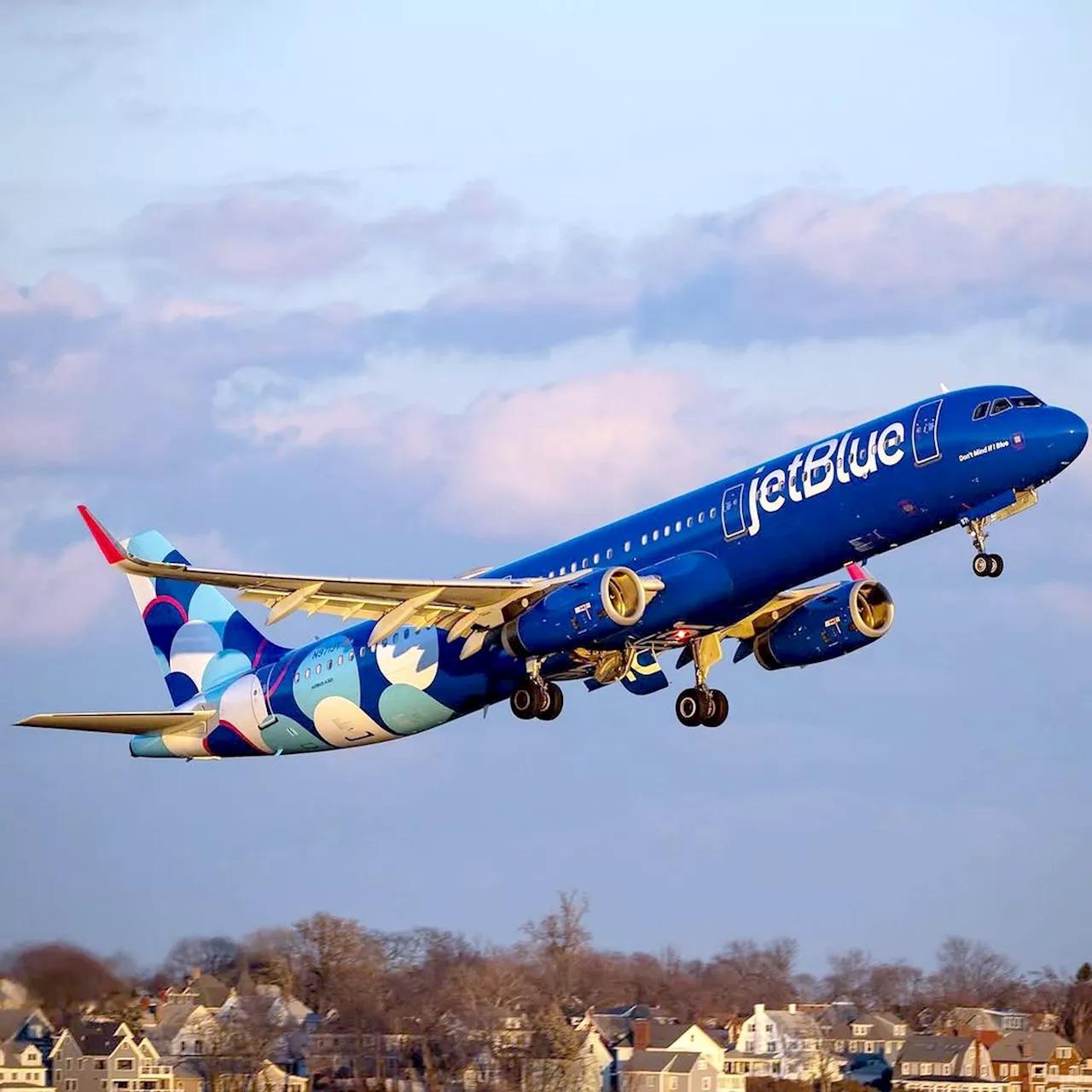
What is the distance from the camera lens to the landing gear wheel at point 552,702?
53188 millimetres

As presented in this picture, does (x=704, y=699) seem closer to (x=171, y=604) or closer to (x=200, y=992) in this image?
(x=171, y=604)

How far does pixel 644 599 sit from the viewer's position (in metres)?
49.6

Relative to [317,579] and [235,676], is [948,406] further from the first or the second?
[235,676]

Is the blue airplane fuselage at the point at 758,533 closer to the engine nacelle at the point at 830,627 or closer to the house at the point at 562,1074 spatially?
the engine nacelle at the point at 830,627

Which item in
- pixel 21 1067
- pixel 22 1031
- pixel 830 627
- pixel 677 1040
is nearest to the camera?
pixel 830 627

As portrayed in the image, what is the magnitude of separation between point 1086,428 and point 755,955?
62.9 metres

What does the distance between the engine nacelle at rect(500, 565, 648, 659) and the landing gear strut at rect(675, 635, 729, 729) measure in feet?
18.1

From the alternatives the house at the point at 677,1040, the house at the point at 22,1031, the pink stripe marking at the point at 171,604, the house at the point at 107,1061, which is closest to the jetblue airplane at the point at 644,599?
the pink stripe marking at the point at 171,604

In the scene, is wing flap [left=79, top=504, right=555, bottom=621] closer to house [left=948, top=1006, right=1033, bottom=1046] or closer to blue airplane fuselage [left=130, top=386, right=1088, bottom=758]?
blue airplane fuselage [left=130, top=386, right=1088, bottom=758]

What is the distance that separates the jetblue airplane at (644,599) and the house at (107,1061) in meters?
10.0

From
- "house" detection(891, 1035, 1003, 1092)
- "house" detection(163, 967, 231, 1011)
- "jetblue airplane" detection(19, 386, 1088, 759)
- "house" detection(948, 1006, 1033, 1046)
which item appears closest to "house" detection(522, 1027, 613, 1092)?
"house" detection(163, 967, 231, 1011)

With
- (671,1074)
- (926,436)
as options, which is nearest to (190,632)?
(926,436)

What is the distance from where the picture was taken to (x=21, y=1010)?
6066cm

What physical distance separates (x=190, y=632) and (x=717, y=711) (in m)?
17.6
